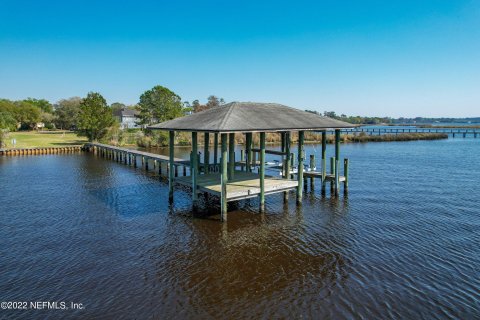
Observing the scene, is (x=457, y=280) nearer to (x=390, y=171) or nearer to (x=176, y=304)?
(x=176, y=304)

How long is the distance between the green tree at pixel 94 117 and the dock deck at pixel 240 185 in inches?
1565

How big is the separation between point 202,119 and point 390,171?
869 inches

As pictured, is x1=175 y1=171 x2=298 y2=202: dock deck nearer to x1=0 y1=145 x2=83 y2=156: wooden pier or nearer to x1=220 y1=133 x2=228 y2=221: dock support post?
x1=220 y1=133 x2=228 y2=221: dock support post

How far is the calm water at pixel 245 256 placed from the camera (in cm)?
920

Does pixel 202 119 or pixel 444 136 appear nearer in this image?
pixel 202 119

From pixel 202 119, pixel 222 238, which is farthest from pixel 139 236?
pixel 202 119

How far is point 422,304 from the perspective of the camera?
919cm

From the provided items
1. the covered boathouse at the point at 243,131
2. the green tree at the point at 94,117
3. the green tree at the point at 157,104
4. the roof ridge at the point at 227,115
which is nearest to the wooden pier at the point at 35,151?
the green tree at the point at 94,117

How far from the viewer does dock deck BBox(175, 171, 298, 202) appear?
16.3 metres

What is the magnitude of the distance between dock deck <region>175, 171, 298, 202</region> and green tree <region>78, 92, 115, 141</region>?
1565 inches

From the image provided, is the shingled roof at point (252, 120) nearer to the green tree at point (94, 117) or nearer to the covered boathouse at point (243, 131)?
the covered boathouse at point (243, 131)

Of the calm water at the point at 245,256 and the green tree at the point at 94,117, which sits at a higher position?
the green tree at the point at 94,117

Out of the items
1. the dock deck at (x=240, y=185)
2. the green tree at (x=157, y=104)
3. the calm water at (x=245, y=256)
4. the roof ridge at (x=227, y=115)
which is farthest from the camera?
the green tree at (x=157, y=104)

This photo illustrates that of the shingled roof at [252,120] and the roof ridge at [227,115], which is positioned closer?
the roof ridge at [227,115]
